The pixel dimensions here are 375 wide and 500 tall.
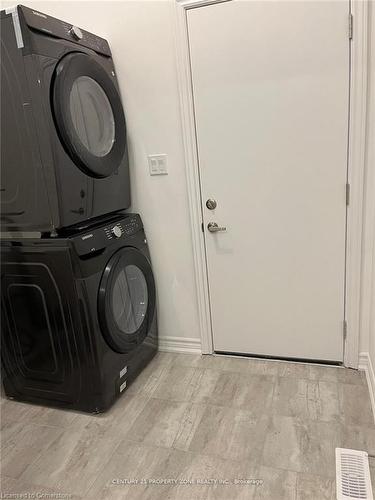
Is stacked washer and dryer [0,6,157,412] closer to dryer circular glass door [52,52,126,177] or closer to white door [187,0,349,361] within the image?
dryer circular glass door [52,52,126,177]

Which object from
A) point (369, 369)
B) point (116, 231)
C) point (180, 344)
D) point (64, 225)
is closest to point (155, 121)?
point (116, 231)

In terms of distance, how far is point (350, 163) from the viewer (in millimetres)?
2066

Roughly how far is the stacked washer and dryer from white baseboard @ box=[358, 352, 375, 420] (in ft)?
4.09

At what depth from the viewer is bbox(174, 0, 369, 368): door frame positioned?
1.94 meters

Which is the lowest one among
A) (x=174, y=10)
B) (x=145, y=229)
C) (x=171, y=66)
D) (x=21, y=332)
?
(x=21, y=332)

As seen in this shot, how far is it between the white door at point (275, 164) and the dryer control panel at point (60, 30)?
1.64 feet

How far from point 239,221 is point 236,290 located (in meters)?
0.42

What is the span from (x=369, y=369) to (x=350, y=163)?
111 cm

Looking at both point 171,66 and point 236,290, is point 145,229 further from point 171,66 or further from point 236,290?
point 171,66

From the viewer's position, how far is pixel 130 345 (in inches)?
89.1

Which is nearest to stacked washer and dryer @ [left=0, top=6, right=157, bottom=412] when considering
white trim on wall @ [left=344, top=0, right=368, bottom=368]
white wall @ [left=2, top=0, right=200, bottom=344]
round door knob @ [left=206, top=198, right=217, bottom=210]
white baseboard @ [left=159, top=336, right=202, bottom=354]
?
white wall @ [left=2, top=0, right=200, bottom=344]

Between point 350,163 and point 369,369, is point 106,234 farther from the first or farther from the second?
point 369,369

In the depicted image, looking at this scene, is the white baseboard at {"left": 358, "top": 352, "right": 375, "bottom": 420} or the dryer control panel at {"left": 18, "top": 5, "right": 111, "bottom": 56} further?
the white baseboard at {"left": 358, "top": 352, "right": 375, "bottom": 420}

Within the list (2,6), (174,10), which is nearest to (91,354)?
(174,10)
